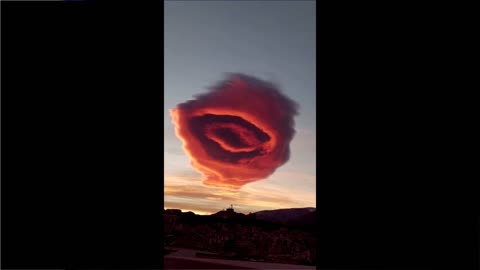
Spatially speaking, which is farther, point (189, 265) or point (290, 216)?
point (290, 216)

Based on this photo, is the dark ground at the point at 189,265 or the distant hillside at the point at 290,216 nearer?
the dark ground at the point at 189,265

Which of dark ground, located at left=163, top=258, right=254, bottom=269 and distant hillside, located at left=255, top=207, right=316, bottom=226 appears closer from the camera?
dark ground, located at left=163, top=258, right=254, bottom=269
